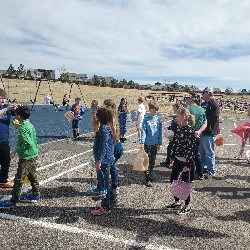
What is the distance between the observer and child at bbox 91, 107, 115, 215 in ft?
15.5

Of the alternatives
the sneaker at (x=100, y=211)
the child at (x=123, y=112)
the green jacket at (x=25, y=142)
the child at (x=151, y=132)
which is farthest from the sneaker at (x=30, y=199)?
the child at (x=123, y=112)

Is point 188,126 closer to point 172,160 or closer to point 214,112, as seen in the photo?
point 172,160

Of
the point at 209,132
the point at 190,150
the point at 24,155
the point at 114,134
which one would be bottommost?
the point at 24,155

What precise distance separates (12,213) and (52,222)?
2.62 ft

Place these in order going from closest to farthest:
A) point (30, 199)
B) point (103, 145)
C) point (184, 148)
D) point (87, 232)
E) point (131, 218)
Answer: point (87, 232), point (103, 145), point (131, 218), point (184, 148), point (30, 199)

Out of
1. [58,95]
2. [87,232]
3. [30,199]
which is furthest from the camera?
[58,95]

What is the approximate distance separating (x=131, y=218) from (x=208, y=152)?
323 centimetres

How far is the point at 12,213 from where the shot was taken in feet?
16.0

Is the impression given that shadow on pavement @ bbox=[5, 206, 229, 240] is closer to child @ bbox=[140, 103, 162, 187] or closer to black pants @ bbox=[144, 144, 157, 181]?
black pants @ bbox=[144, 144, 157, 181]

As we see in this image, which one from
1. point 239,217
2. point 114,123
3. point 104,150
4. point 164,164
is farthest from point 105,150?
point 164,164

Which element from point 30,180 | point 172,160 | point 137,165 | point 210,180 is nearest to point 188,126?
point 172,160

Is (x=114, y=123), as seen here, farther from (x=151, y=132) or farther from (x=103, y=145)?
(x=151, y=132)

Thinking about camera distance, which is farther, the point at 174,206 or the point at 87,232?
the point at 174,206

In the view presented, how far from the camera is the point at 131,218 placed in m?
4.84
